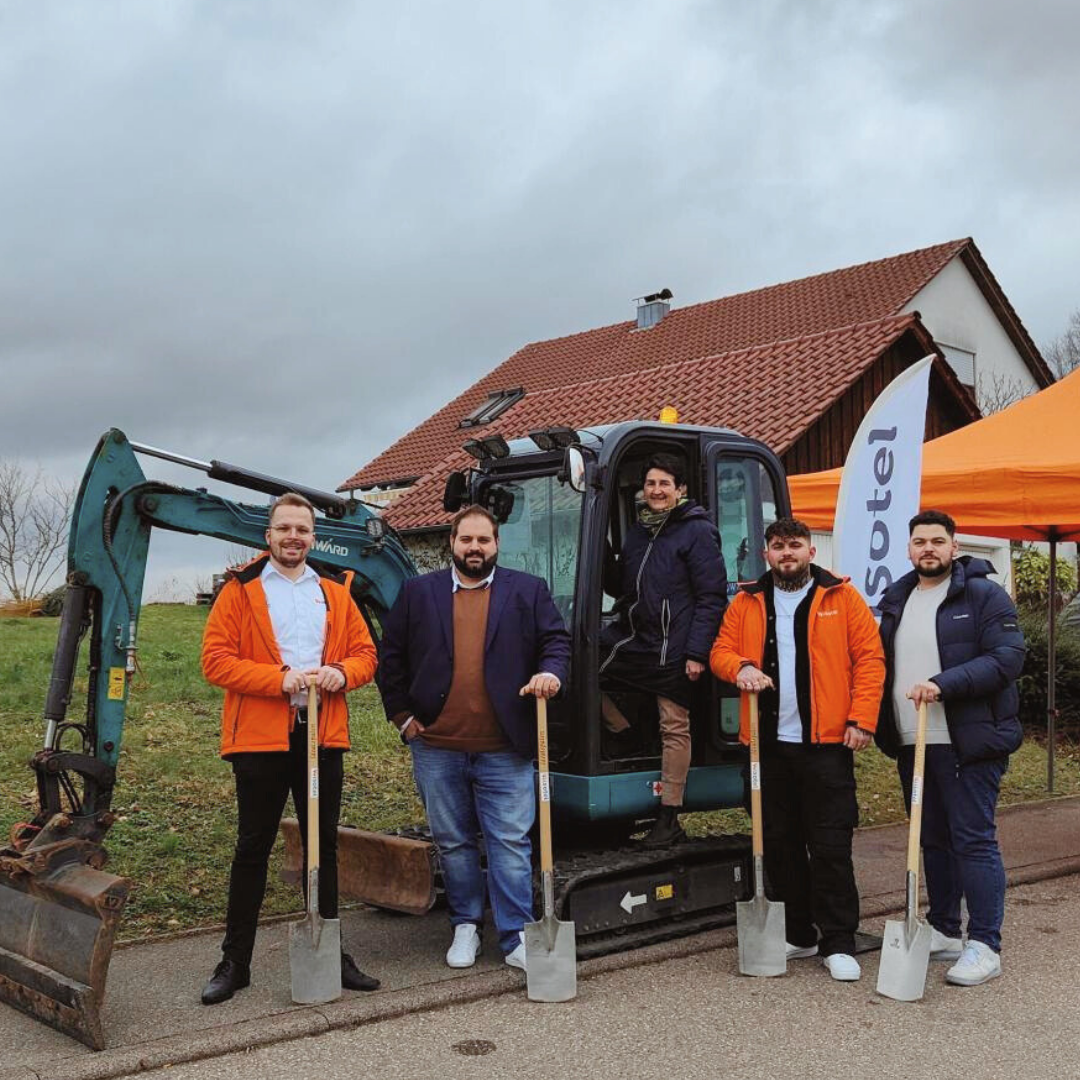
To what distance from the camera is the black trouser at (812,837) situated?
18.7ft

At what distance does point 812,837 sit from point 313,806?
7.39 ft

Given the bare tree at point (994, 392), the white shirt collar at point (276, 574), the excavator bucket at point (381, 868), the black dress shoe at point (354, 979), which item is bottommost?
the black dress shoe at point (354, 979)

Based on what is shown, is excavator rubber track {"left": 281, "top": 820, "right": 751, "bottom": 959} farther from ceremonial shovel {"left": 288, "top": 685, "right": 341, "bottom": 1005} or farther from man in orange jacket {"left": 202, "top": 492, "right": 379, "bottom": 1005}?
ceremonial shovel {"left": 288, "top": 685, "right": 341, "bottom": 1005}

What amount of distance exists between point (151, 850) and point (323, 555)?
288cm

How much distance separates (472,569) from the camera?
571 centimetres

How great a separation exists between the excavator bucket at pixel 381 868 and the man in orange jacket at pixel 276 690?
465 millimetres

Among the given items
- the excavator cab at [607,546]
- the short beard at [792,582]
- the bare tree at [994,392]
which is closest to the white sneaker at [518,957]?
the excavator cab at [607,546]

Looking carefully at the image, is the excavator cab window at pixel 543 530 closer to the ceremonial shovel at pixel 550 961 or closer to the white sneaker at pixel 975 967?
the ceremonial shovel at pixel 550 961

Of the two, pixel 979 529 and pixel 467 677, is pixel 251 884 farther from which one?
pixel 979 529

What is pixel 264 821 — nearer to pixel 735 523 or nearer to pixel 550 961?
pixel 550 961

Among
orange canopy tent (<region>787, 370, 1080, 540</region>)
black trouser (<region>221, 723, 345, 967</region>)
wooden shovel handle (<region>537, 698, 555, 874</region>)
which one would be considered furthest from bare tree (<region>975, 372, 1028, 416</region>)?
black trouser (<region>221, 723, 345, 967</region>)

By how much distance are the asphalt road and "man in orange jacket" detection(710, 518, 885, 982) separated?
0.32 meters

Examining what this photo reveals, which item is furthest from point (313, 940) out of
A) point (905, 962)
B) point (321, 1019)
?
point (905, 962)

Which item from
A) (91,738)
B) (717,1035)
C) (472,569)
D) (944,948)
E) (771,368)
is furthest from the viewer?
(771,368)
